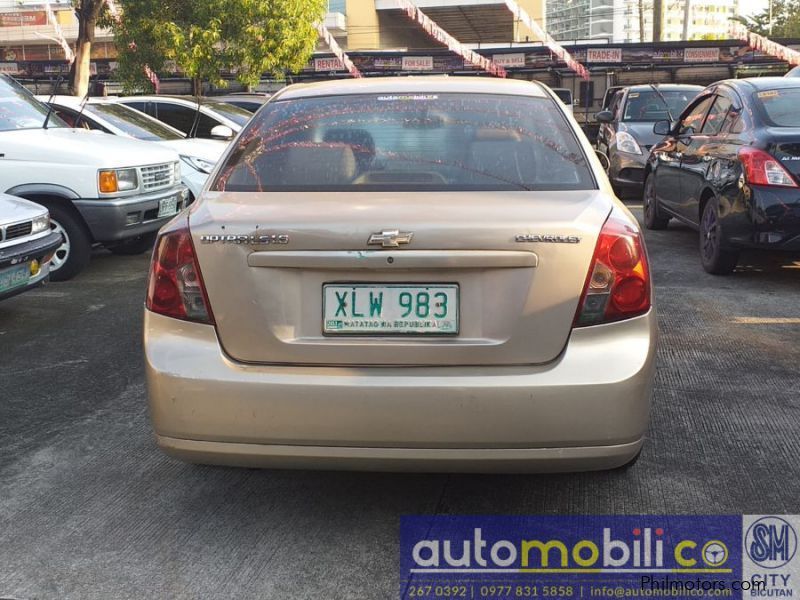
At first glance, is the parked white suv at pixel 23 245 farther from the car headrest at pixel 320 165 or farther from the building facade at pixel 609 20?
the building facade at pixel 609 20

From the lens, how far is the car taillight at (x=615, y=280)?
2.84 meters

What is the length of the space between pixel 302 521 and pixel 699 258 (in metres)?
5.95

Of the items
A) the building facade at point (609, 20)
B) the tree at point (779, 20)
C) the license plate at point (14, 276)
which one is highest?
the license plate at point (14, 276)

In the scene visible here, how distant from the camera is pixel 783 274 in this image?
7.44 meters

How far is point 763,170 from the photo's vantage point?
6613 mm

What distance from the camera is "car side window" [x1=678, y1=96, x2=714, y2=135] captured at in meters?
8.36

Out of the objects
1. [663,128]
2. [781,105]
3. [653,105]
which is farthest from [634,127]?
[781,105]

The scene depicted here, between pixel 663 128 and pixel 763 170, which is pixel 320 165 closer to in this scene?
pixel 763 170

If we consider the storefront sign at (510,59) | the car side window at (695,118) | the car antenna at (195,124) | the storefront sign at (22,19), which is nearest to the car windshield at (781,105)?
the car side window at (695,118)

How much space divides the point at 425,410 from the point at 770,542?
4.11 feet

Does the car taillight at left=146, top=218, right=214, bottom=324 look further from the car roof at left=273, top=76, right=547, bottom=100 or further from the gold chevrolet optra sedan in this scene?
the car roof at left=273, top=76, right=547, bottom=100

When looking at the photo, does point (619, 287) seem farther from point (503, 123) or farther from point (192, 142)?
point (192, 142)

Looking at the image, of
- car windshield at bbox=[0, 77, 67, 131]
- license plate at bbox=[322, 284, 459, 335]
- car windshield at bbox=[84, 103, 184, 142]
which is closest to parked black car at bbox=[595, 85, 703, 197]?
car windshield at bbox=[84, 103, 184, 142]

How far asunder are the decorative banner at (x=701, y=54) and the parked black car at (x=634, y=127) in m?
15.2
